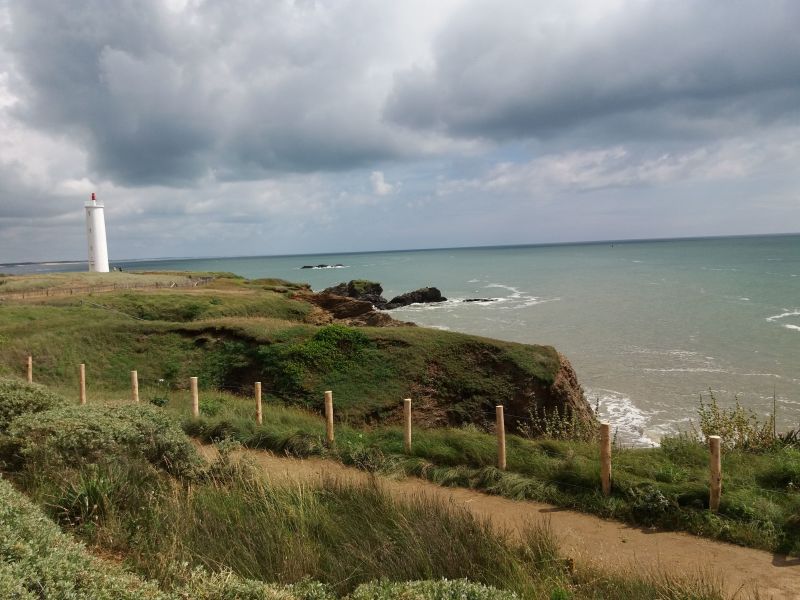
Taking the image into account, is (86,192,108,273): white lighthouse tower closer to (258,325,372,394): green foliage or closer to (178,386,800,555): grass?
(258,325,372,394): green foliage

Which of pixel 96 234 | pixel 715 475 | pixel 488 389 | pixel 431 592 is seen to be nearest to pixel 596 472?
pixel 715 475

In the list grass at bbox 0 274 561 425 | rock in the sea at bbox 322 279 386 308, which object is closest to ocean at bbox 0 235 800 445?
grass at bbox 0 274 561 425

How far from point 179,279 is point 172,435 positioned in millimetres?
58522

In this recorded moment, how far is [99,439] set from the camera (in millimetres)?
7895

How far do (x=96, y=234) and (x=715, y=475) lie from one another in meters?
78.1

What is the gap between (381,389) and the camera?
19.4 m

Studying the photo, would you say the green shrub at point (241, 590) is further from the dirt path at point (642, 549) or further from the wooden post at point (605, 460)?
the wooden post at point (605, 460)

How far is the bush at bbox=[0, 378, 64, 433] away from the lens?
33.0 feet

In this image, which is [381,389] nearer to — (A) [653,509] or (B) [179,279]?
(A) [653,509]

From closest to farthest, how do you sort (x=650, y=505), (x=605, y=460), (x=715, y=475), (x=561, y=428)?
(x=715, y=475), (x=650, y=505), (x=605, y=460), (x=561, y=428)

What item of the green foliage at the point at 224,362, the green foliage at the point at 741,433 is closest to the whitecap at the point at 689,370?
the green foliage at the point at 741,433

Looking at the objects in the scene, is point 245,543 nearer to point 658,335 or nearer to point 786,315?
point 658,335

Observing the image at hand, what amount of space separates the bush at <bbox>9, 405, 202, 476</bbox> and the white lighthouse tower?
2800 inches

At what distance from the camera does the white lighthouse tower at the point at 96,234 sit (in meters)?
70.6
